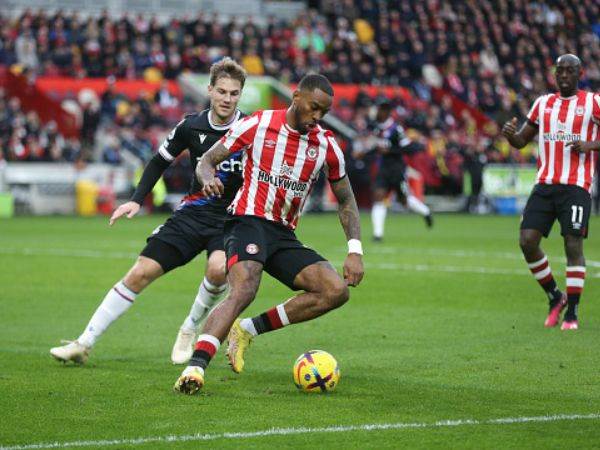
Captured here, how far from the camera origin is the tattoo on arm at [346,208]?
8.34m

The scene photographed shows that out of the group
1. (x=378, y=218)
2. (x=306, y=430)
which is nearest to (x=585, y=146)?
(x=306, y=430)

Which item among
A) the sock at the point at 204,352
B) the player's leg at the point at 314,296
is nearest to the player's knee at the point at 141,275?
the player's leg at the point at 314,296

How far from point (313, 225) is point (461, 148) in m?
11.0

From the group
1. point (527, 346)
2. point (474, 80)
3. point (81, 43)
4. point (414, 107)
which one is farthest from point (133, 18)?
point (527, 346)

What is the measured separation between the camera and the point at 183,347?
941cm

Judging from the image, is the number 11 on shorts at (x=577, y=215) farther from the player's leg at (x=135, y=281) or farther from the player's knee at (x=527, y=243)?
the player's leg at (x=135, y=281)

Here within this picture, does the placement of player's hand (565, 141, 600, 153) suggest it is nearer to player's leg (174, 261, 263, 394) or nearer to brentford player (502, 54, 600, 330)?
brentford player (502, 54, 600, 330)

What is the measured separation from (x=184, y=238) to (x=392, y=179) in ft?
47.7

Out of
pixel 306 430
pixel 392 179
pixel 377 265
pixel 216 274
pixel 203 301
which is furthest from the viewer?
pixel 392 179

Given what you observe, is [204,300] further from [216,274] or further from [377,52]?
[377,52]

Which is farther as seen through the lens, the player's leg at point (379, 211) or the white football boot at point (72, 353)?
the player's leg at point (379, 211)

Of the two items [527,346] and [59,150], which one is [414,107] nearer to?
[59,150]

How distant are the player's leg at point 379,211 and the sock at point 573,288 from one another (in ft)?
38.4

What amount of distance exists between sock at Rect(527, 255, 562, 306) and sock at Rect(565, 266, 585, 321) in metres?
0.33
